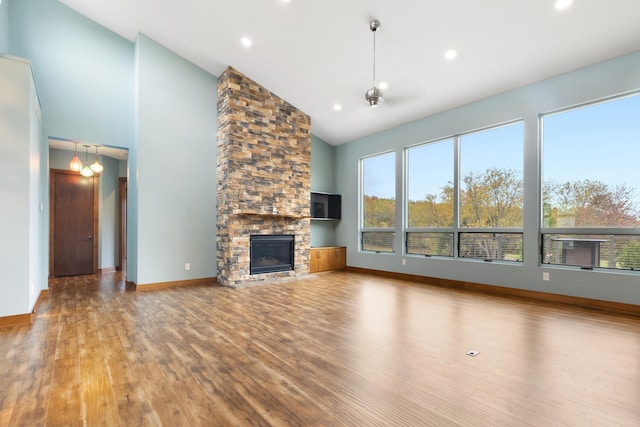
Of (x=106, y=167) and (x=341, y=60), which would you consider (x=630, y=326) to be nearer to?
(x=341, y=60)

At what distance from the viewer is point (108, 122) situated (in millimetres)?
5762

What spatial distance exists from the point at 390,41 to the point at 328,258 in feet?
16.0

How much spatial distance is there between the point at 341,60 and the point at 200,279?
15.4 feet

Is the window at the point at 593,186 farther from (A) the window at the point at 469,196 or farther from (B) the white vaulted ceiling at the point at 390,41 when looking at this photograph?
(B) the white vaulted ceiling at the point at 390,41

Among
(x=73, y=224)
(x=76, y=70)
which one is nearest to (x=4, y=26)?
(x=76, y=70)

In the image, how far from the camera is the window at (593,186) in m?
4.16

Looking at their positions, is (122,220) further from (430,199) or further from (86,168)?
(430,199)

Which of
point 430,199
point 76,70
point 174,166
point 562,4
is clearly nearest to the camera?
point 562,4

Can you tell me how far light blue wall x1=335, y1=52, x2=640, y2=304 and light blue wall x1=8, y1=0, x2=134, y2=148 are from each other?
210 inches

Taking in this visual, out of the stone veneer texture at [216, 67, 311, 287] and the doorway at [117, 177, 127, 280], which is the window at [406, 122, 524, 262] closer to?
the stone veneer texture at [216, 67, 311, 287]

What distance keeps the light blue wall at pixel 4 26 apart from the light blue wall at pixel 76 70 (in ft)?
0.45

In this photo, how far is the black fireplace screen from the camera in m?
6.29

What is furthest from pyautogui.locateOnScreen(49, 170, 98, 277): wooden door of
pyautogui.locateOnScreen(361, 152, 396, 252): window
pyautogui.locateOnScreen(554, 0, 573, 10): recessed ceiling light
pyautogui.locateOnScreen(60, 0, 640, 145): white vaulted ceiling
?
pyautogui.locateOnScreen(554, 0, 573, 10): recessed ceiling light

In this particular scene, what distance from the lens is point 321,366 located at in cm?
250
